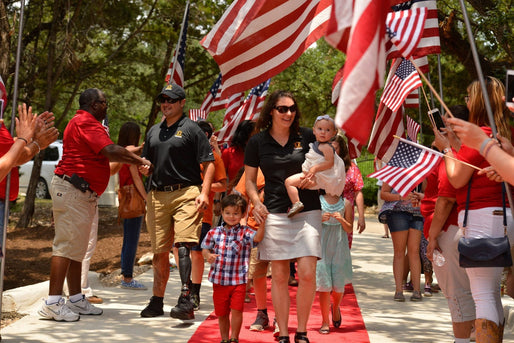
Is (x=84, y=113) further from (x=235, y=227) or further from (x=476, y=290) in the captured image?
(x=476, y=290)

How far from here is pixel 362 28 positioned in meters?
4.14

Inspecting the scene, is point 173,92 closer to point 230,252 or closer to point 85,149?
point 85,149

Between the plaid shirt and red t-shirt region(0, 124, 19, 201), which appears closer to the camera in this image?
red t-shirt region(0, 124, 19, 201)

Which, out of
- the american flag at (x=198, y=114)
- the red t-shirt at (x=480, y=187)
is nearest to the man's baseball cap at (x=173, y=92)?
the red t-shirt at (x=480, y=187)

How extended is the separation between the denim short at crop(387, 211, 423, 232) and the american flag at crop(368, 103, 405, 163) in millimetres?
1232

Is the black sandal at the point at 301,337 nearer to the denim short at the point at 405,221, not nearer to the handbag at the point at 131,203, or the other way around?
the denim short at the point at 405,221

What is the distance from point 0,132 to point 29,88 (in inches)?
429

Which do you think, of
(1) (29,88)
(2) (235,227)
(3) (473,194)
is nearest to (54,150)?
(1) (29,88)

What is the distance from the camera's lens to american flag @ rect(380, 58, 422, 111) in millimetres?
7543

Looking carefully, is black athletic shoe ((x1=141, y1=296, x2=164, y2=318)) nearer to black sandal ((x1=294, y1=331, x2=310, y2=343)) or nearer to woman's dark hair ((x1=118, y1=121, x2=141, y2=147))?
black sandal ((x1=294, y1=331, x2=310, y2=343))

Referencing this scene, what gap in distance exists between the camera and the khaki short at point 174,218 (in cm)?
762

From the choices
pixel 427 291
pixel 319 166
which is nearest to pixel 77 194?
pixel 319 166

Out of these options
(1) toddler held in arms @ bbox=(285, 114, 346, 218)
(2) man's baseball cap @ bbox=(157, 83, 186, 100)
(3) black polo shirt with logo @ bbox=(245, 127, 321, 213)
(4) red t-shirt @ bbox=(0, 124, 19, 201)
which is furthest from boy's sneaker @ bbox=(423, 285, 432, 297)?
(4) red t-shirt @ bbox=(0, 124, 19, 201)

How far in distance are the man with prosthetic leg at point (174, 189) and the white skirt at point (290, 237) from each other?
131 centimetres
